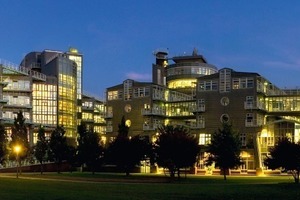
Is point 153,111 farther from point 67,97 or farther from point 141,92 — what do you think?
point 67,97

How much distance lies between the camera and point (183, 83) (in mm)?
150750

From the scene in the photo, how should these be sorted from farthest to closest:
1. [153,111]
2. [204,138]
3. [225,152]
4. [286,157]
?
1. [153,111]
2. [204,138]
3. [225,152]
4. [286,157]

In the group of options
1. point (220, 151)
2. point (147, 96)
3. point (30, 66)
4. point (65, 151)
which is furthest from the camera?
point (30, 66)

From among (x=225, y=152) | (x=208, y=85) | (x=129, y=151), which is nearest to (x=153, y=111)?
(x=208, y=85)

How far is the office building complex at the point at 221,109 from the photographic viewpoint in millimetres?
101938

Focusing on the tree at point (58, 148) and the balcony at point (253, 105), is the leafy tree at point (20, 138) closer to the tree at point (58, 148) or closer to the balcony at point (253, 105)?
the tree at point (58, 148)

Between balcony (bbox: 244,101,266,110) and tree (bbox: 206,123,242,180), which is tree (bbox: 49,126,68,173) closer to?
tree (bbox: 206,123,242,180)

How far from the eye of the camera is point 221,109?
357 feet

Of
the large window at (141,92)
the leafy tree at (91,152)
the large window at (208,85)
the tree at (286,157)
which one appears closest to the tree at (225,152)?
the tree at (286,157)

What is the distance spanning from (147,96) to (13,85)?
39.9 m

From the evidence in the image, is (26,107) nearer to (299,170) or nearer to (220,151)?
(220,151)

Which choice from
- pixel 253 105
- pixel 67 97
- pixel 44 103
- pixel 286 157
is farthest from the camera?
pixel 67 97

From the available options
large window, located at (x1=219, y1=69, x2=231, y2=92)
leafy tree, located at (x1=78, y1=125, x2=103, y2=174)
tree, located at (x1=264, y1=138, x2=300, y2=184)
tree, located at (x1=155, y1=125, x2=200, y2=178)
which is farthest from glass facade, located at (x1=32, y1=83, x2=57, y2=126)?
tree, located at (x1=264, y1=138, x2=300, y2=184)

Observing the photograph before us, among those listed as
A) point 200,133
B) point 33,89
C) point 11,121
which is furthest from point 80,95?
point 200,133
